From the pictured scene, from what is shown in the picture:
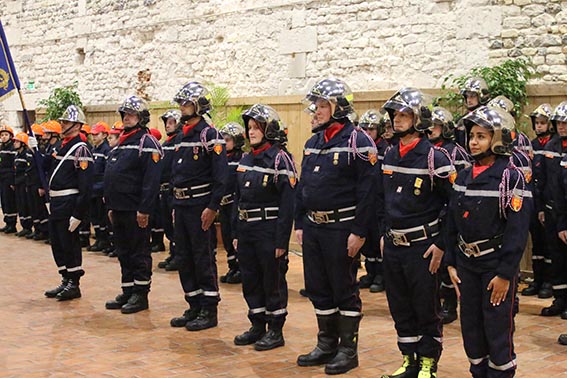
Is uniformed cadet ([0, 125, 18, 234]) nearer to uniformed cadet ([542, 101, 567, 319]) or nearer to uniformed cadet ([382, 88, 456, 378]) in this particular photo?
uniformed cadet ([542, 101, 567, 319])

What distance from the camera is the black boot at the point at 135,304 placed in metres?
8.07

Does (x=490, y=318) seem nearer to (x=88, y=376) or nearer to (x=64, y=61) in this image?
(x=88, y=376)

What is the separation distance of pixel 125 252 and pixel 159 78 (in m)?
9.05

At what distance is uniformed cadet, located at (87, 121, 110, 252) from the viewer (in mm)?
12219

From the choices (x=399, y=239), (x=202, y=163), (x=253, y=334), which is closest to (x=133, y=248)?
(x=202, y=163)

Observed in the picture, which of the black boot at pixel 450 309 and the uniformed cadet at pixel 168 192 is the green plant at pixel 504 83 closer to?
the black boot at pixel 450 309

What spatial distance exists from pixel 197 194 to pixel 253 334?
1433 millimetres

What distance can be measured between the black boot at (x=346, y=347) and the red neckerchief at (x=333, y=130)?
1412 millimetres

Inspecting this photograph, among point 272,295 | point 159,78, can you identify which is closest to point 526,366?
point 272,295

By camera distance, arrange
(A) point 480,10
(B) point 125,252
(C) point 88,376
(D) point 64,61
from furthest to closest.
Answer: (D) point 64,61, (A) point 480,10, (B) point 125,252, (C) point 88,376

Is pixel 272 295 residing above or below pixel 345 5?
below

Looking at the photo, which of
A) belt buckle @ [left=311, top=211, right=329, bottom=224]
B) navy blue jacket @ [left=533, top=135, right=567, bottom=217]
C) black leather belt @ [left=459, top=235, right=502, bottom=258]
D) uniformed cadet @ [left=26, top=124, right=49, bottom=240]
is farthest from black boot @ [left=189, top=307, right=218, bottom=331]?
uniformed cadet @ [left=26, top=124, right=49, bottom=240]

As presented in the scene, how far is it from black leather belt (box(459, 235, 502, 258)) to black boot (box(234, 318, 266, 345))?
99.4 inches

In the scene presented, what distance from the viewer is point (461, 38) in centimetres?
1125
